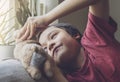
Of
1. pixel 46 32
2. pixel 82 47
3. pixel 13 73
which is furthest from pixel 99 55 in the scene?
pixel 13 73

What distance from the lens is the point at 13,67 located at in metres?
0.85

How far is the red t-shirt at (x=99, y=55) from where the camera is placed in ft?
3.36

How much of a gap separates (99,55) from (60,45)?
0.16 metres

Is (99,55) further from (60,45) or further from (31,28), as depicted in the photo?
(31,28)

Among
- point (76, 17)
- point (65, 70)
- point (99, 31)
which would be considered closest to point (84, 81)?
point (65, 70)

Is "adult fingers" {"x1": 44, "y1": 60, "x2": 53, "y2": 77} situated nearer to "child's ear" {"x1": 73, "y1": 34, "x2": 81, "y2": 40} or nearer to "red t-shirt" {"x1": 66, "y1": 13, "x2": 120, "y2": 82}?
"red t-shirt" {"x1": 66, "y1": 13, "x2": 120, "y2": 82}

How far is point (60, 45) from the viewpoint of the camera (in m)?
1.04

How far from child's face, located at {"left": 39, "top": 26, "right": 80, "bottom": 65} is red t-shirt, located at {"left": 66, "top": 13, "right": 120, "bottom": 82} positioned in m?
0.06

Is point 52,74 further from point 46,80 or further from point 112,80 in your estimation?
point 112,80

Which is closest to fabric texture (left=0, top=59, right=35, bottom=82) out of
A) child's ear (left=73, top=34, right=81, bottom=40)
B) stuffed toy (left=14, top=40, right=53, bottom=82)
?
stuffed toy (left=14, top=40, right=53, bottom=82)

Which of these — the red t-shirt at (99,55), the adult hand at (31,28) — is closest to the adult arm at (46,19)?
the adult hand at (31,28)

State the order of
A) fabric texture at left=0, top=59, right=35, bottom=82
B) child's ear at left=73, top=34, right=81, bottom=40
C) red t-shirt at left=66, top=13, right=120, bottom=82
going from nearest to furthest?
fabric texture at left=0, top=59, right=35, bottom=82 < red t-shirt at left=66, top=13, right=120, bottom=82 < child's ear at left=73, top=34, right=81, bottom=40

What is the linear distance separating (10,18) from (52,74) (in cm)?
95

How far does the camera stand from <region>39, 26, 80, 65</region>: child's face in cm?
103
